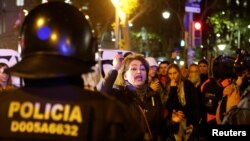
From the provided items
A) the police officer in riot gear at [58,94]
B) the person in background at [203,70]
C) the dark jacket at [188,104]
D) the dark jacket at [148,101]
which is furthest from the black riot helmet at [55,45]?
the person in background at [203,70]

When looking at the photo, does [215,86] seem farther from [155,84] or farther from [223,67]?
[155,84]

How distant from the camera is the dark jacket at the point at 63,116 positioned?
206 cm

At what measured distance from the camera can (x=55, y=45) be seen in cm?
220

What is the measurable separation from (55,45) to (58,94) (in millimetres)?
231

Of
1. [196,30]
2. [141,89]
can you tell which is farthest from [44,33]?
[196,30]

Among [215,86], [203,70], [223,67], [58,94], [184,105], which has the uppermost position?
[58,94]

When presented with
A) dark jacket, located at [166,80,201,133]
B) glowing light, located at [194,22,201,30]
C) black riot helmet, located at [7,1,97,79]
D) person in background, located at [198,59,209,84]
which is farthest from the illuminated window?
black riot helmet, located at [7,1,97,79]

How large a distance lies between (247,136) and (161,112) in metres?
1.97

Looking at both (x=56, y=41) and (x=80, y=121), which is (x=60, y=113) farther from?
(x=56, y=41)

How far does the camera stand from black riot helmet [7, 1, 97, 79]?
215 cm

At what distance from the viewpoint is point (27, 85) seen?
2221 mm

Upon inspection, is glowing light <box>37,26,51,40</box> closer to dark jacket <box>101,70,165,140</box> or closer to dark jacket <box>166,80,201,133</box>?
dark jacket <box>101,70,165,140</box>

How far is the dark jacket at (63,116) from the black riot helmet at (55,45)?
0.09 meters

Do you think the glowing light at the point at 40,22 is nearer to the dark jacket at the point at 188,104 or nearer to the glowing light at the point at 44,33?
the glowing light at the point at 44,33
